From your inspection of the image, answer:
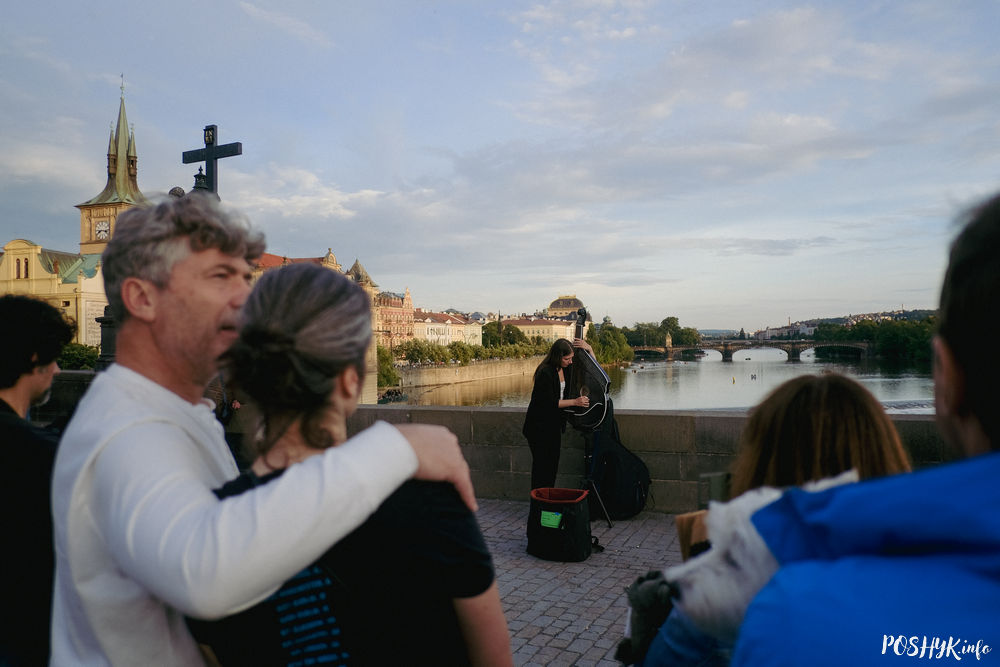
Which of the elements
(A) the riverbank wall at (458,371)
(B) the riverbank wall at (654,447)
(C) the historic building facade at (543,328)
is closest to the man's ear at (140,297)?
(B) the riverbank wall at (654,447)

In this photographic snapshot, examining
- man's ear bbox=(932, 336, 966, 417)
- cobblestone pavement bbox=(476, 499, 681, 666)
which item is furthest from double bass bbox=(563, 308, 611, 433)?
man's ear bbox=(932, 336, 966, 417)

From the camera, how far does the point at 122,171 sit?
233 ft

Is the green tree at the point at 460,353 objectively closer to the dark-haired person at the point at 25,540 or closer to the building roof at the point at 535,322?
the building roof at the point at 535,322

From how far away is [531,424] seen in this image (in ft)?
20.5

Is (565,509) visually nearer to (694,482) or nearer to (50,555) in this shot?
(694,482)

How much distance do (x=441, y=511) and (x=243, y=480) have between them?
1.15 feet

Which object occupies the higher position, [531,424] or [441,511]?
[441,511]

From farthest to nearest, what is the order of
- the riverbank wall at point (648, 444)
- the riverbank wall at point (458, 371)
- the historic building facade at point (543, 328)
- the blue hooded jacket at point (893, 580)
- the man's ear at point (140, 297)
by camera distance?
1. the historic building facade at point (543, 328)
2. the riverbank wall at point (458, 371)
3. the riverbank wall at point (648, 444)
4. the man's ear at point (140, 297)
5. the blue hooded jacket at point (893, 580)

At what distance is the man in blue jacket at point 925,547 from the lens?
0.67 meters

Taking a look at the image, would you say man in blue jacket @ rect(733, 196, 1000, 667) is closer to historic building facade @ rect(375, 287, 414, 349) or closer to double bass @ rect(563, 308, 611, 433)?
double bass @ rect(563, 308, 611, 433)

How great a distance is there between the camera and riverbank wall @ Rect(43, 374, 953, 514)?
19.7 ft

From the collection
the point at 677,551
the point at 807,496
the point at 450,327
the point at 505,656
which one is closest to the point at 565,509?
the point at 677,551

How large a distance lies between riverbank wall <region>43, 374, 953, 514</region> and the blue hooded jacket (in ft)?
15.6

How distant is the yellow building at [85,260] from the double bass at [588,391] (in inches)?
2477
